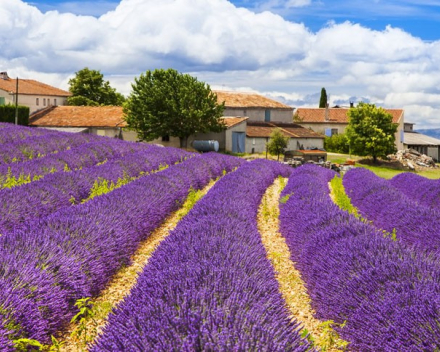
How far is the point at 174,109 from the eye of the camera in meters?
35.5

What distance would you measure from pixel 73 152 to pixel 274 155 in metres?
24.4

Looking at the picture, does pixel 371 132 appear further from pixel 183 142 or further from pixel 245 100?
pixel 183 142

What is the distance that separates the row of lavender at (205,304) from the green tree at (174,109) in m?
30.5

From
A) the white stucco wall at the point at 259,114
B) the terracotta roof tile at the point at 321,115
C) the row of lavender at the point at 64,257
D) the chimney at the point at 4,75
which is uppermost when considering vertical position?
the chimney at the point at 4,75

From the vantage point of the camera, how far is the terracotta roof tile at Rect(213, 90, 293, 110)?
4603cm

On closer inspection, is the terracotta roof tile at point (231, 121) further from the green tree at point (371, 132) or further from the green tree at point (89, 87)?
the green tree at point (89, 87)

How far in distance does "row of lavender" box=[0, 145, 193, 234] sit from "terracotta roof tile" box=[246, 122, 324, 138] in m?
26.4

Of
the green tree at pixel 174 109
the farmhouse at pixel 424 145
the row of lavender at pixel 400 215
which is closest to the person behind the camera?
the row of lavender at pixel 400 215

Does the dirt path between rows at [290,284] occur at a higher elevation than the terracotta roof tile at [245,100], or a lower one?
lower

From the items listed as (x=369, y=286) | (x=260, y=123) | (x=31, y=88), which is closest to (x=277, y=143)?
(x=260, y=123)

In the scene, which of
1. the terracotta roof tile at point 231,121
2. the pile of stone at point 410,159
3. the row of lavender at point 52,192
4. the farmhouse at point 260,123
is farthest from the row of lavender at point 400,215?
the pile of stone at point 410,159

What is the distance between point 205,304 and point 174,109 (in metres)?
32.7

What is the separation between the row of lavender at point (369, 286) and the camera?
153 inches

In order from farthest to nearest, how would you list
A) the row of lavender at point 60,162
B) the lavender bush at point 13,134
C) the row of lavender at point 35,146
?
1. the lavender bush at point 13,134
2. the row of lavender at point 35,146
3. the row of lavender at point 60,162
